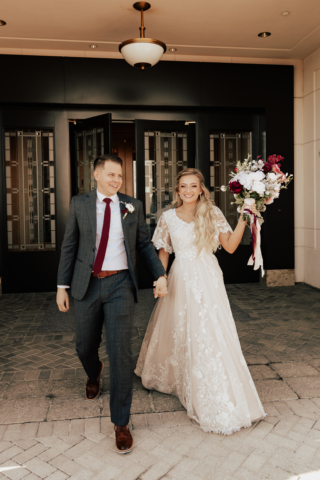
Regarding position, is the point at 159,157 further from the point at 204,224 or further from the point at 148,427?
the point at 148,427

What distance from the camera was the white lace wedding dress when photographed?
2744 mm

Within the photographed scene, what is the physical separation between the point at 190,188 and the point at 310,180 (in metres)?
4.89

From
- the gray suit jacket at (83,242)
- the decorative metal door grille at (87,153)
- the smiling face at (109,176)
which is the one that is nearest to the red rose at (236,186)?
the gray suit jacket at (83,242)

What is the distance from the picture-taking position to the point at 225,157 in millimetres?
7441

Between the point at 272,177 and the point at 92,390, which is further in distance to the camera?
the point at 92,390

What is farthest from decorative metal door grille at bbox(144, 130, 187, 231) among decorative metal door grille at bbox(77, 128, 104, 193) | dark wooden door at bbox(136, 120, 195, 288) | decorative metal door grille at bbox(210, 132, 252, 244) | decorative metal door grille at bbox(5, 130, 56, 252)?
decorative metal door grille at bbox(5, 130, 56, 252)

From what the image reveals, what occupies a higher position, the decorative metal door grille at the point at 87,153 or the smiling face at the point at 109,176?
the decorative metal door grille at the point at 87,153

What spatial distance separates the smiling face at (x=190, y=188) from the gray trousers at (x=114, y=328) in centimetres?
87

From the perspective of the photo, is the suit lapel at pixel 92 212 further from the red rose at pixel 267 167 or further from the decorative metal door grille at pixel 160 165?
the decorative metal door grille at pixel 160 165

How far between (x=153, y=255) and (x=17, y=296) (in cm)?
467

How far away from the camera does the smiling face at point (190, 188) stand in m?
3.19

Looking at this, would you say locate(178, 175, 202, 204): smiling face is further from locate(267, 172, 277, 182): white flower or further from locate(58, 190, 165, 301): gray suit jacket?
locate(267, 172, 277, 182): white flower

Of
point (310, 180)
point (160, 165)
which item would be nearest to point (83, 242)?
point (160, 165)

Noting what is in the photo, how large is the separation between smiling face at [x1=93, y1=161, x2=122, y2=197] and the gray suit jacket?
0.38 ft
